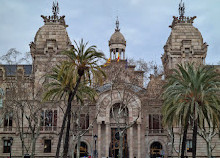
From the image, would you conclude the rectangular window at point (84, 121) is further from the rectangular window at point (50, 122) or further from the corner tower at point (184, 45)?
the corner tower at point (184, 45)

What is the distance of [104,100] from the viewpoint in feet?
169

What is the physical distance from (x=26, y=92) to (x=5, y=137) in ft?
45.3

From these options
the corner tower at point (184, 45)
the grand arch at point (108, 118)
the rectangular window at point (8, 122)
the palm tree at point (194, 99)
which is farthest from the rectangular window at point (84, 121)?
the palm tree at point (194, 99)

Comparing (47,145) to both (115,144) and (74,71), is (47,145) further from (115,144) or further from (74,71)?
(74,71)

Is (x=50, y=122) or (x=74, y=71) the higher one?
(x=74, y=71)

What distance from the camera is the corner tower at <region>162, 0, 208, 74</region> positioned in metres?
52.9

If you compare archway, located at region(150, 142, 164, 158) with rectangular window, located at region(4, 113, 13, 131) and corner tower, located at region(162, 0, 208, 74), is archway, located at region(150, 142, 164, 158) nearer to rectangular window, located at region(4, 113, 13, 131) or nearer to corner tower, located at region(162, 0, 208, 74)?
corner tower, located at region(162, 0, 208, 74)

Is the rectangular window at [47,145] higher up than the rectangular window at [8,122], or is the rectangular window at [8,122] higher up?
the rectangular window at [8,122]

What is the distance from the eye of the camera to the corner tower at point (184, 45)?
52.9 m

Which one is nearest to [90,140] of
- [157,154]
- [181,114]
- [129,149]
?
[129,149]

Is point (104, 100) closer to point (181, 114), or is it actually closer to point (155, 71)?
point (155, 71)

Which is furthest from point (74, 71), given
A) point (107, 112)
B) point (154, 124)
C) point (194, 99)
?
point (154, 124)

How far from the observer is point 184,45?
173 feet

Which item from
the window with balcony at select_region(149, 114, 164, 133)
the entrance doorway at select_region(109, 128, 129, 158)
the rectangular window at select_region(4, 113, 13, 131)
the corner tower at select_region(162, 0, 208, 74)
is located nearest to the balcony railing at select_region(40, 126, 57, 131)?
the rectangular window at select_region(4, 113, 13, 131)
